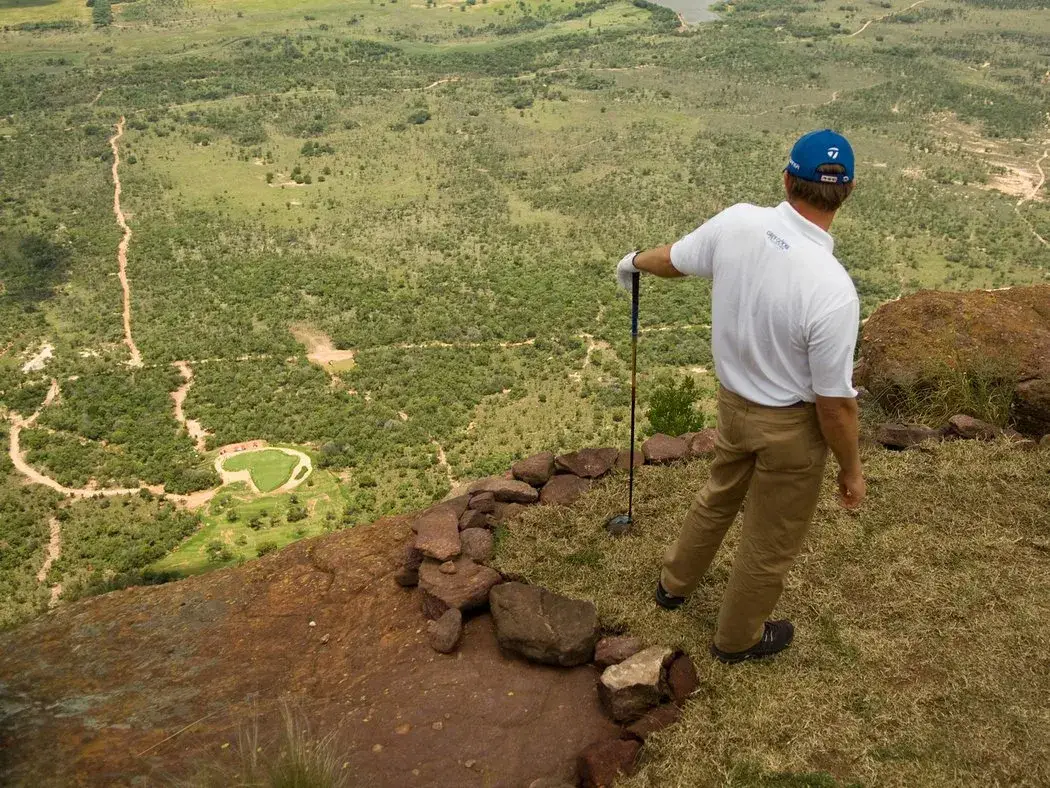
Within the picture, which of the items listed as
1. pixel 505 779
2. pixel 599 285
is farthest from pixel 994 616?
pixel 599 285

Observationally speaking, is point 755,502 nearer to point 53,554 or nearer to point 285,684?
point 285,684

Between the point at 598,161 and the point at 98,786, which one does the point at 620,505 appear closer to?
the point at 98,786

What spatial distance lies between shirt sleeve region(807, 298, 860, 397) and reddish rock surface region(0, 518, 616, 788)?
84.2 inches

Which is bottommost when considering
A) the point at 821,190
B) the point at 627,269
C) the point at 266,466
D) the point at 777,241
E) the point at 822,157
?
the point at 266,466

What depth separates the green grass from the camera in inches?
762

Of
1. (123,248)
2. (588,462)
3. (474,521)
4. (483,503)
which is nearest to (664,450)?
(588,462)

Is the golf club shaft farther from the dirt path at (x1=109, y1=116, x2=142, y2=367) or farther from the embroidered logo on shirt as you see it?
the dirt path at (x1=109, y1=116, x2=142, y2=367)

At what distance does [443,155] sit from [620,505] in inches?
1430

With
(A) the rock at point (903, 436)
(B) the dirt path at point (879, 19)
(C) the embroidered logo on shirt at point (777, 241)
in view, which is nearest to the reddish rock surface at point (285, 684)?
(C) the embroidered logo on shirt at point (777, 241)

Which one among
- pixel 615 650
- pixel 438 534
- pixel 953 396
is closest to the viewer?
pixel 615 650

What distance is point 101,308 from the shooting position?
89.0 ft

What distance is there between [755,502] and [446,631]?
2.09 m

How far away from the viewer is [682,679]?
4625 millimetres

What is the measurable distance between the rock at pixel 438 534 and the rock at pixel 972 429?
4.05m
